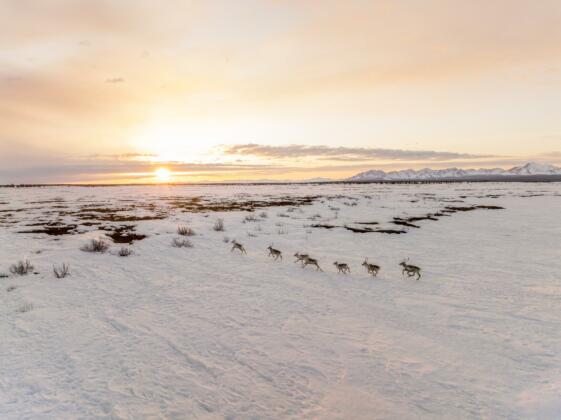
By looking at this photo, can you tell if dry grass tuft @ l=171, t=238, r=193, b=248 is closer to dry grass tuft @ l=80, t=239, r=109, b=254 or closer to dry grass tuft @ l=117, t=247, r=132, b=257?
dry grass tuft @ l=117, t=247, r=132, b=257

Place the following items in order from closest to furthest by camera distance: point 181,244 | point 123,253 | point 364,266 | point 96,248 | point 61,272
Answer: point 61,272 < point 364,266 < point 123,253 < point 96,248 < point 181,244

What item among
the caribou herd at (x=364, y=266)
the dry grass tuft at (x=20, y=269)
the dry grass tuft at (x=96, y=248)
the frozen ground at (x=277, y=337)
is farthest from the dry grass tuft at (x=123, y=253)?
the caribou herd at (x=364, y=266)

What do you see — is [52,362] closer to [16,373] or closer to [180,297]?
[16,373]

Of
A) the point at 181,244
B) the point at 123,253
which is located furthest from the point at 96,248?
the point at 181,244

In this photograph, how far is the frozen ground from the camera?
4492 millimetres

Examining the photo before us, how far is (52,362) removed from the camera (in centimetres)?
540

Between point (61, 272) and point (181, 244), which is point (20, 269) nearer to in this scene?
point (61, 272)

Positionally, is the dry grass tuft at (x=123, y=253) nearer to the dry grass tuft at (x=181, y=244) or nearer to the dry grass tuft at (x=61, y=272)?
the dry grass tuft at (x=181, y=244)

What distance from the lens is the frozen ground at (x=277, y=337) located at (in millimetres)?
4492

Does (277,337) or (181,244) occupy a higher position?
(181,244)

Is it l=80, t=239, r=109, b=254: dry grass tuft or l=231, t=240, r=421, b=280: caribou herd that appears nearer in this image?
l=231, t=240, r=421, b=280: caribou herd

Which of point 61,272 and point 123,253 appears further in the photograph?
point 123,253

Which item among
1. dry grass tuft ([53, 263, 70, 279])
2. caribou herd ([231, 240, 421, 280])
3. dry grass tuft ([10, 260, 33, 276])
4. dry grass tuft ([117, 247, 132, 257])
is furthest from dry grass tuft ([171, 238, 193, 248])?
dry grass tuft ([10, 260, 33, 276])

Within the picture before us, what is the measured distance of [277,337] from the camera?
20.5 feet
